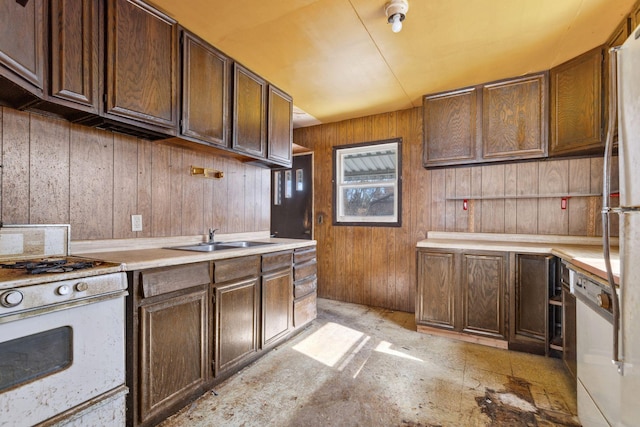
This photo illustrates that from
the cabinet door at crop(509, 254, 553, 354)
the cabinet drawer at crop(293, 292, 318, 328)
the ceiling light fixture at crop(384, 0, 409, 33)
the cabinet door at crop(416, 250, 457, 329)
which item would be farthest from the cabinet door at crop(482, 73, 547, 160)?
the cabinet drawer at crop(293, 292, 318, 328)

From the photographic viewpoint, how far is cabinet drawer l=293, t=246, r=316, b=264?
287 cm

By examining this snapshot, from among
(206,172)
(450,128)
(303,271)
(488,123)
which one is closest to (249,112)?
(206,172)

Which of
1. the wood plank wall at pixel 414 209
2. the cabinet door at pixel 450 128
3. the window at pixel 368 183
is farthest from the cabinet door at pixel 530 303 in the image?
the window at pixel 368 183

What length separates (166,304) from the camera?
169cm

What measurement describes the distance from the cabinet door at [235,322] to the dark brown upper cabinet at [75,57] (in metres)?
1.34

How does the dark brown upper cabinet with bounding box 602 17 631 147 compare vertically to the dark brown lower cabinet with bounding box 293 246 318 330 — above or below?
above

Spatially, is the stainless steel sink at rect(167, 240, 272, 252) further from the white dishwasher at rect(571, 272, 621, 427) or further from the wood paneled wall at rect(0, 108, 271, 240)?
the white dishwasher at rect(571, 272, 621, 427)

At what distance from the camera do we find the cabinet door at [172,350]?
158 centimetres

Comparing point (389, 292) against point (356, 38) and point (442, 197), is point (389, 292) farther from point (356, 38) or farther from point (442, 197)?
point (356, 38)

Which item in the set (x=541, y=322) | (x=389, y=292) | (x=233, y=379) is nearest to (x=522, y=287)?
(x=541, y=322)

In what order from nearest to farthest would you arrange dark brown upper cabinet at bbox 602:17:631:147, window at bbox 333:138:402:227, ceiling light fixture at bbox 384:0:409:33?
ceiling light fixture at bbox 384:0:409:33
dark brown upper cabinet at bbox 602:17:631:147
window at bbox 333:138:402:227

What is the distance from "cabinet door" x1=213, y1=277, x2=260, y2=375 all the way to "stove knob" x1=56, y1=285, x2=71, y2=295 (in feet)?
2.85

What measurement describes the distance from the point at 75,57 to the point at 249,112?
4.25ft

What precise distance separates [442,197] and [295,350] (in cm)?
235
